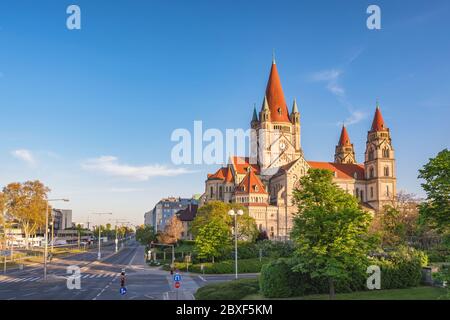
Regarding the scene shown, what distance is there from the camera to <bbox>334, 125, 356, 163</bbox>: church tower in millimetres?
154375

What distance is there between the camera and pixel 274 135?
130625mm

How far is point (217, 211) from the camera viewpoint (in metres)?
88.9

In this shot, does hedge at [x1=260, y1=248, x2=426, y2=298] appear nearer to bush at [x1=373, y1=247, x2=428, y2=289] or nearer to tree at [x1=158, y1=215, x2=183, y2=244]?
bush at [x1=373, y1=247, x2=428, y2=289]

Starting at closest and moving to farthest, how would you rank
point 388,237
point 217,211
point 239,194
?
point 388,237 < point 217,211 < point 239,194

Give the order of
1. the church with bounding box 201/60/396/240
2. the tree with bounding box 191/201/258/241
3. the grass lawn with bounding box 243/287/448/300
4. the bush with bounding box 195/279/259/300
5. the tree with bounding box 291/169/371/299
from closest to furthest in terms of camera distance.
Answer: the tree with bounding box 291/169/371/299 → the grass lawn with bounding box 243/287/448/300 → the bush with bounding box 195/279/259/300 → the tree with bounding box 191/201/258/241 → the church with bounding box 201/60/396/240

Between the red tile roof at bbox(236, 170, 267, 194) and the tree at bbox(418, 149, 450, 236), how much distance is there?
86634mm

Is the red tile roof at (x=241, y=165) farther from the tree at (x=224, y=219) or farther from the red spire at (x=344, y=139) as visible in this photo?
the red spire at (x=344, y=139)

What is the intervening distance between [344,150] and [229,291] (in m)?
127

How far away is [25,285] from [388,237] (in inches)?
1914

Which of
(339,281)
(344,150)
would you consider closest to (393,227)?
(339,281)

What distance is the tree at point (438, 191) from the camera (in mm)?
23250

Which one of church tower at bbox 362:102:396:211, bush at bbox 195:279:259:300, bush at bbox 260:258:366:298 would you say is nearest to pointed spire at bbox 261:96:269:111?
church tower at bbox 362:102:396:211
